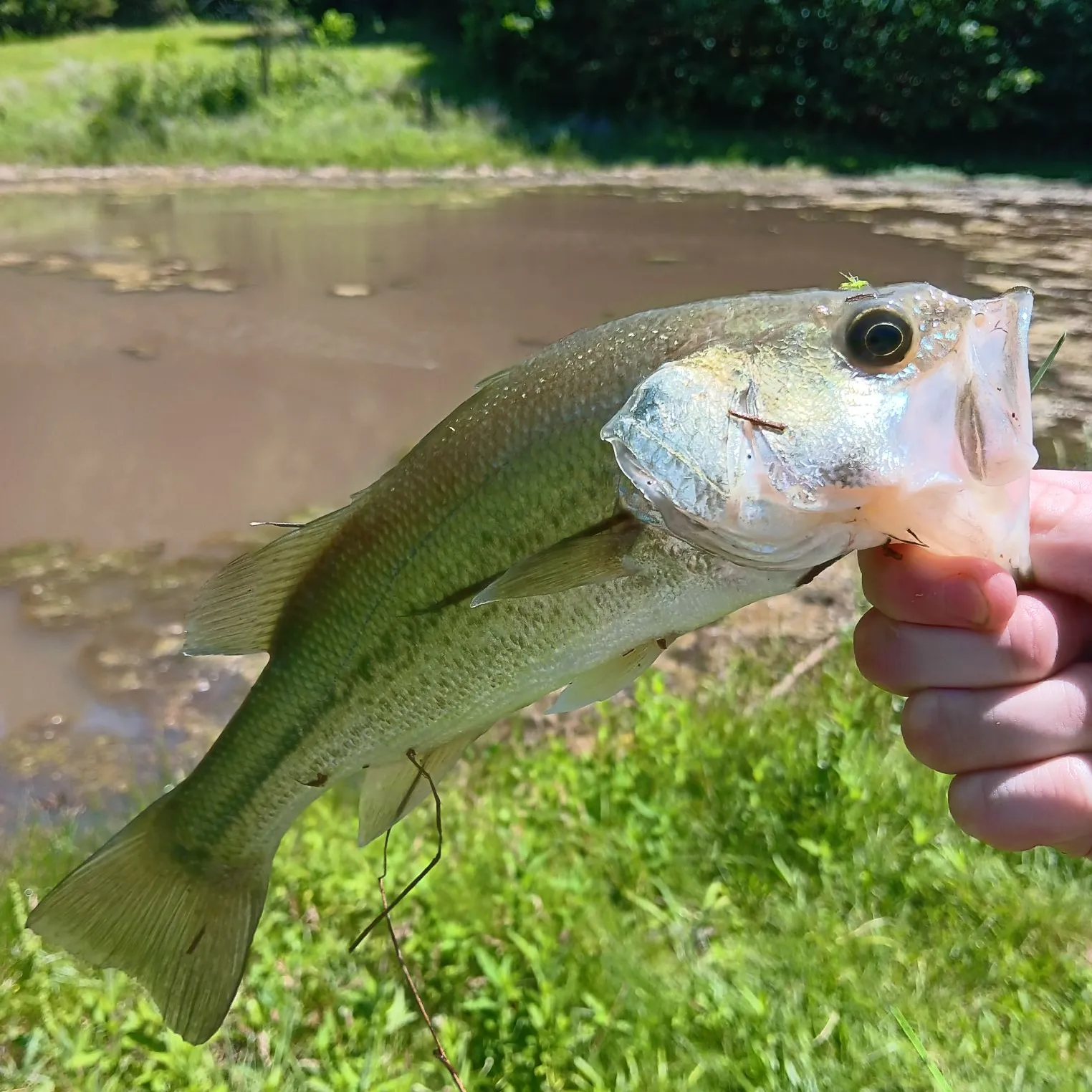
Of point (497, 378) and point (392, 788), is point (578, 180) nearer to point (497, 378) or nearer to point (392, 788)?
point (497, 378)

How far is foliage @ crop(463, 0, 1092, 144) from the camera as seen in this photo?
19969 millimetres

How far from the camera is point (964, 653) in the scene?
4.69 feet

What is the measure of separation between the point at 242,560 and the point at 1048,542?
4.38 ft

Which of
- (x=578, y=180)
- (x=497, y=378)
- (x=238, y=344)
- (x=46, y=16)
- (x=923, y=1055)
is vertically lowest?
(x=578, y=180)

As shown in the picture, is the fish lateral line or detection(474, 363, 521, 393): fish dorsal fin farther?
detection(474, 363, 521, 393): fish dorsal fin

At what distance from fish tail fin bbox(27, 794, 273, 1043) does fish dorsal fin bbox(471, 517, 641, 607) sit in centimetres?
82

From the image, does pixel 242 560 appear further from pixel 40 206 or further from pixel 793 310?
pixel 40 206

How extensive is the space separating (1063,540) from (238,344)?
8.21m

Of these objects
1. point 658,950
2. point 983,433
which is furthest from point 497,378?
point 658,950

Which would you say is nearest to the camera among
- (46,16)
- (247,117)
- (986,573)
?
(986,573)

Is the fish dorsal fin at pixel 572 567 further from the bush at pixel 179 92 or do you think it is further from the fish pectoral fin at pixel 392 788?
the bush at pixel 179 92

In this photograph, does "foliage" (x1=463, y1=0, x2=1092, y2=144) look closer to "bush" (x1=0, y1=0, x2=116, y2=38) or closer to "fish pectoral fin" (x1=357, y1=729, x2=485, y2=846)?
"bush" (x1=0, y1=0, x2=116, y2=38)

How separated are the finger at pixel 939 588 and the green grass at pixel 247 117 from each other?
18.8 metres

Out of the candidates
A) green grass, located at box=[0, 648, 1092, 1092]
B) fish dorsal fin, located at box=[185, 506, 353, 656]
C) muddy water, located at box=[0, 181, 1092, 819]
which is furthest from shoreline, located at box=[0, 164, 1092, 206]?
fish dorsal fin, located at box=[185, 506, 353, 656]
